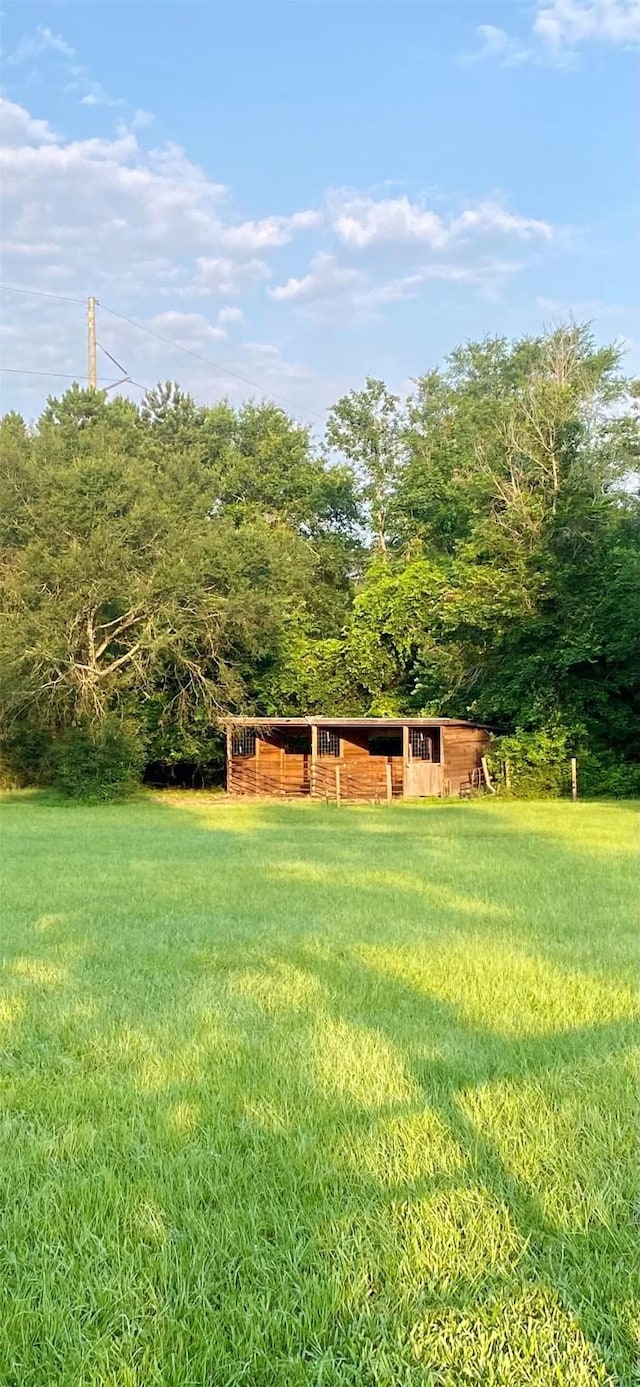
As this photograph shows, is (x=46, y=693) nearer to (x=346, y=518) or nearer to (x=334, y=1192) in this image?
(x=346, y=518)

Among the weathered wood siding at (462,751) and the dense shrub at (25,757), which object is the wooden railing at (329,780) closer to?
the weathered wood siding at (462,751)

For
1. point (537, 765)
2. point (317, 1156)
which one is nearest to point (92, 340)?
point (537, 765)

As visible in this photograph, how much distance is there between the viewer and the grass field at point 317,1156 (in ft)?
5.91

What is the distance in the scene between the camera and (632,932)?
5.74 meters

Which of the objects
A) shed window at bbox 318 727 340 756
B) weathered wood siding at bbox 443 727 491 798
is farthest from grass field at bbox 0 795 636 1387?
shed window at bbox 318 727 340 756

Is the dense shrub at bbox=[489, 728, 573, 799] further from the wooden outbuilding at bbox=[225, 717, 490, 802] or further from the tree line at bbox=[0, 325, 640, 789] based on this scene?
the wooden outbuilding at bbox=[225, 717, 490, 802]

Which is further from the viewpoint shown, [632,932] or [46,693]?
[46,693]

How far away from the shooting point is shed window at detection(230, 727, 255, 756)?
2467cm

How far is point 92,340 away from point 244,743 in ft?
45.0

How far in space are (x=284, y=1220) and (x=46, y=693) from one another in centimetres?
2108

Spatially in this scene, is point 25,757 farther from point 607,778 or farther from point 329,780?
point 607,778

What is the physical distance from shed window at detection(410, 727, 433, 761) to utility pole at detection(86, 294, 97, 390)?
15.5 metres

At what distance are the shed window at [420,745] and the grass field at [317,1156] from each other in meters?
17.2

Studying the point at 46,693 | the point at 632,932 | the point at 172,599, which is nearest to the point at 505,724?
the point at 172,599
